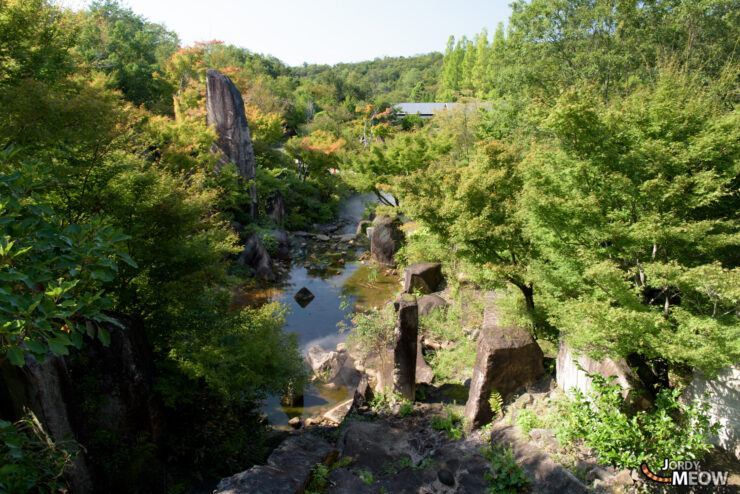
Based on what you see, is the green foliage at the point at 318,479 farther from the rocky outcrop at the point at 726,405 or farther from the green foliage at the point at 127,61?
the green foliage at the point at 127,61

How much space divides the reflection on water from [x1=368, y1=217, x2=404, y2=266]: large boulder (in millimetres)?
666

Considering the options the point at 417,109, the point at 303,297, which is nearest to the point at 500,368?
the point at 303,297

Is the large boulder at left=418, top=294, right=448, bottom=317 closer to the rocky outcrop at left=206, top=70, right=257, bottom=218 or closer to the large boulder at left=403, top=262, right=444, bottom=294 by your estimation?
A: the large boulder at left=403, top=262, right=444, bottom=294

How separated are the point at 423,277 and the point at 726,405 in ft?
33.2

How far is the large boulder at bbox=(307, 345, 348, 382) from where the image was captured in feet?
39.4

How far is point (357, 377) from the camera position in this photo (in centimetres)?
1212

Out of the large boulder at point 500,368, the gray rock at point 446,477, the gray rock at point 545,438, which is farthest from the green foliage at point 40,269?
the large boulder at point 500,368

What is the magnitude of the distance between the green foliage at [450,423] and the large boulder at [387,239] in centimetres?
1173

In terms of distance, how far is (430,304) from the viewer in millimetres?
13688

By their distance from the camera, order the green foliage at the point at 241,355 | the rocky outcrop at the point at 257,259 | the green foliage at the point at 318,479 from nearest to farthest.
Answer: the green foliage at the point at 318,479
the green foliage at the point at 241,355
the rocky outcrop at the point at 257,259

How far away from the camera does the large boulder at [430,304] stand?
13555mm

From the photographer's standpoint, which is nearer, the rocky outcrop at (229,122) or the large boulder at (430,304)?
the large boulder at (430,304)

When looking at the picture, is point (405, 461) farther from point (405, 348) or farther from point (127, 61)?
point (127, 61)

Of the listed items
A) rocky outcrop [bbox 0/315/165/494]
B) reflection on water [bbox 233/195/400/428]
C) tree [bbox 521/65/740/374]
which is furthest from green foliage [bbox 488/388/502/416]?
rocky outcrop [bbox 0/315/165/494]
